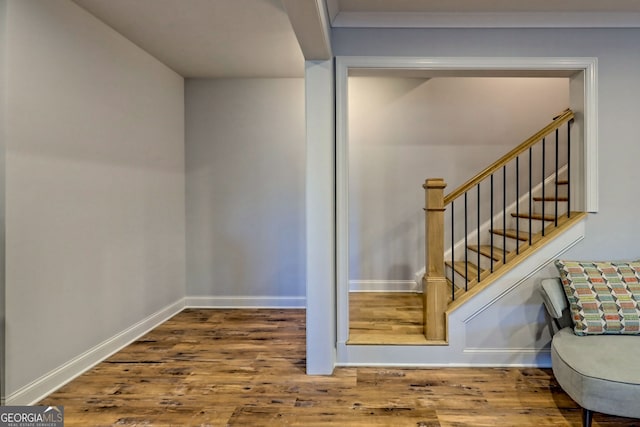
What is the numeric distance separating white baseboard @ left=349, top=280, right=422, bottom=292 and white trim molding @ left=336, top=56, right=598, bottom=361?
1521mm

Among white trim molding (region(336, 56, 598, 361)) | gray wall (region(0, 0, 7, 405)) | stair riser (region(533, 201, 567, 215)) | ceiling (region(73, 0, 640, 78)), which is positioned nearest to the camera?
gray wall (region(0, 0, 7, 405))

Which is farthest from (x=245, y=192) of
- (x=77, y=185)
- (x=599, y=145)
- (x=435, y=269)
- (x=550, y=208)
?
(x=599, y=145)

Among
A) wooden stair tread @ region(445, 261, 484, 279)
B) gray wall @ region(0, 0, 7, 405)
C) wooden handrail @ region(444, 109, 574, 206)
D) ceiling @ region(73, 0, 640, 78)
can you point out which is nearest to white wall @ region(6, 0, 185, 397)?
gray wall @ region(0, 0, 7, 405)

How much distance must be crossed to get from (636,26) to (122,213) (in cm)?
400

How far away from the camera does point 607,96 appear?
2469mm

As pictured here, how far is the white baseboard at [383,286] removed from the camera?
13.2 feet

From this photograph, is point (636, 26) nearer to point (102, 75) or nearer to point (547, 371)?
point (547, 371)

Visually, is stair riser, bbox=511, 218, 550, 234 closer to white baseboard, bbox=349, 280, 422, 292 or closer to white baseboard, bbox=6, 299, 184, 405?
white baseboard, bbox=349, 280, 422, 292

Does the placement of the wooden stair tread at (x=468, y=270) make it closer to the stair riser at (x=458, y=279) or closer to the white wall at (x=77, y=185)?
the stair riser at (x=458, y=279)

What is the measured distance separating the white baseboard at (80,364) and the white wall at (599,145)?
1.76m

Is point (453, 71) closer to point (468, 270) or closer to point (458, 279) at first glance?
point (468, 270)

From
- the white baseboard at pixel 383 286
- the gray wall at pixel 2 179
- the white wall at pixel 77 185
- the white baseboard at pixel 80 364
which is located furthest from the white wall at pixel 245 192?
the gray wall at pixel 2 179

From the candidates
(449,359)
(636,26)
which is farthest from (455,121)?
(449,359)

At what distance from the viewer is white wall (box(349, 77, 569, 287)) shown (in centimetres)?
388
